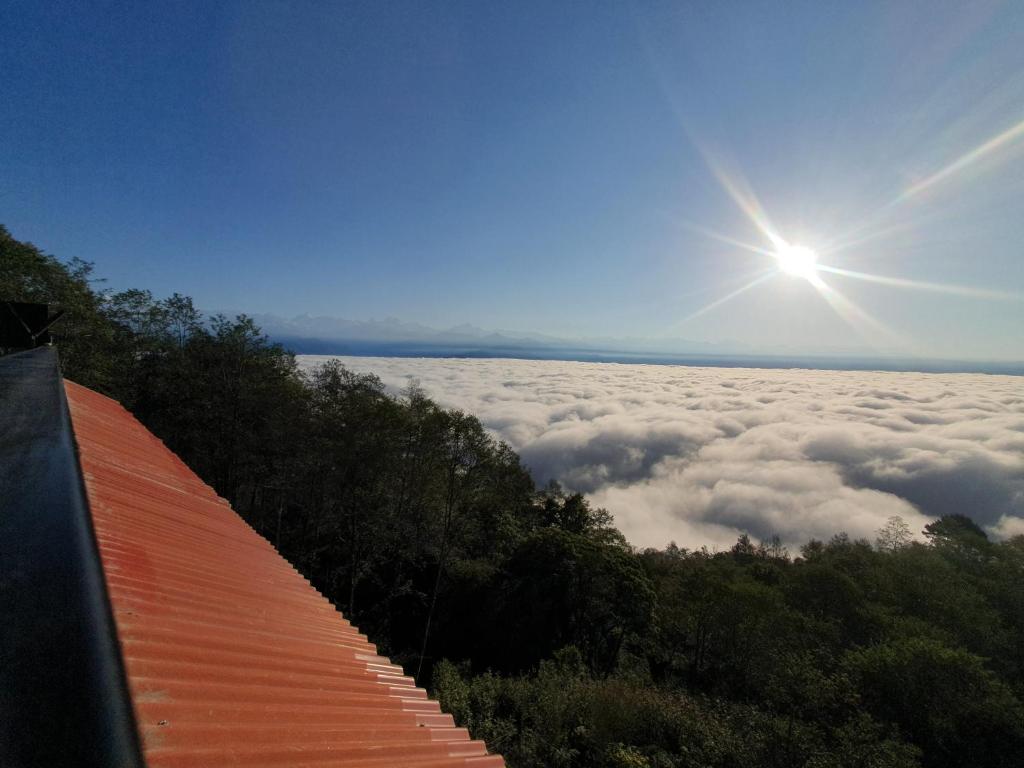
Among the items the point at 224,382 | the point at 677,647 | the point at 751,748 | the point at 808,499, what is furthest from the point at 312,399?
the point at 808,499

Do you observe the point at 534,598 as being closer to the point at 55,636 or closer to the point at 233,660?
the point at 233,660

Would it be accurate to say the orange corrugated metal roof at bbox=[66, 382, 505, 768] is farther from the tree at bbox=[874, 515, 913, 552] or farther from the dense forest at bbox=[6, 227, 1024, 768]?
the tree at bbox=[874, 515, 913, 552]

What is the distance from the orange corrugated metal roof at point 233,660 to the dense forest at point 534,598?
10.4 meters

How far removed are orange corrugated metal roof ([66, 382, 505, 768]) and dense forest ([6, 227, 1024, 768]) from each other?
10.4 m

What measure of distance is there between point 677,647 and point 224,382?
28758 millimetres

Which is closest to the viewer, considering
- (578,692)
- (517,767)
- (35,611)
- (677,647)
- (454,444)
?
(35,611)

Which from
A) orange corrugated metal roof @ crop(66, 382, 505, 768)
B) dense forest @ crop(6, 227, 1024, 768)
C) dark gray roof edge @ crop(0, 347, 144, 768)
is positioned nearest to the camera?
dark gray roof edge @ crop(0, 347, 144, 768)

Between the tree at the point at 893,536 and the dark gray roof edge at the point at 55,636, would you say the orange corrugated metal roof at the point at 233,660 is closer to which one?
the dark gray roof edge at the point at 55,636

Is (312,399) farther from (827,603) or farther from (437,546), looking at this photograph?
(827,603)

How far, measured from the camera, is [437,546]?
1977cm

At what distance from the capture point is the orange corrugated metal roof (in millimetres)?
1632

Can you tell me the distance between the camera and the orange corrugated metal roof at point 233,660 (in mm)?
1632

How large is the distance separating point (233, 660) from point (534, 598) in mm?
21511

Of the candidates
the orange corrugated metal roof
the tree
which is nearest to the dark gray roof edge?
the orange corrugated metal roof
